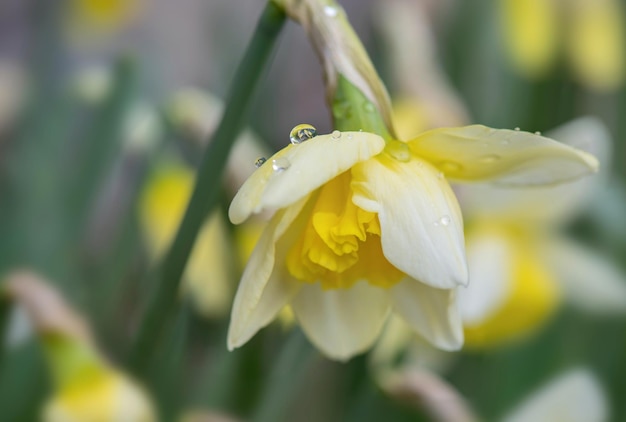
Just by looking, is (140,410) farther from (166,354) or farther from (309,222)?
(309,222)

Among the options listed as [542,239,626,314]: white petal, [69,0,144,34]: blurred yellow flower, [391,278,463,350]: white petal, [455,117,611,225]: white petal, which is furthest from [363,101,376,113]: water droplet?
[69,0,144,34]: blurred yellow flower

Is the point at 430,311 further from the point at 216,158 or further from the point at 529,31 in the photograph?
the point at 529,31

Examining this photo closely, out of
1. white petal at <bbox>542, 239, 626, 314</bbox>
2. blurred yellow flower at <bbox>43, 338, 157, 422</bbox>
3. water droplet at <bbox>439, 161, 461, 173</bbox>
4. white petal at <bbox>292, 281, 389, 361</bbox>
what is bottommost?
white petal at <bbox>542, 239, 626, 314</bbox>

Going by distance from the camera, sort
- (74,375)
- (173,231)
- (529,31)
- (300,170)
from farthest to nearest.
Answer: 1. (529,31)
2. (173,231)
3. (74,375)
4. (300,170)

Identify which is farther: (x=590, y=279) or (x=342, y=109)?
(x=590, y=279)

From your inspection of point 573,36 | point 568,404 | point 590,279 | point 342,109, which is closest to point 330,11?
point 342,109

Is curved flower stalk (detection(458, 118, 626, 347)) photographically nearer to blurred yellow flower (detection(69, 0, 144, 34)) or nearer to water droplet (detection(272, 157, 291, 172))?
water droplet (detection(272, 157, 291, 172))

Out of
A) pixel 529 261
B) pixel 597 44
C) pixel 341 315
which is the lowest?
pixel 529 261

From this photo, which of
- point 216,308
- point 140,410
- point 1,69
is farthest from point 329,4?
point 1,69
